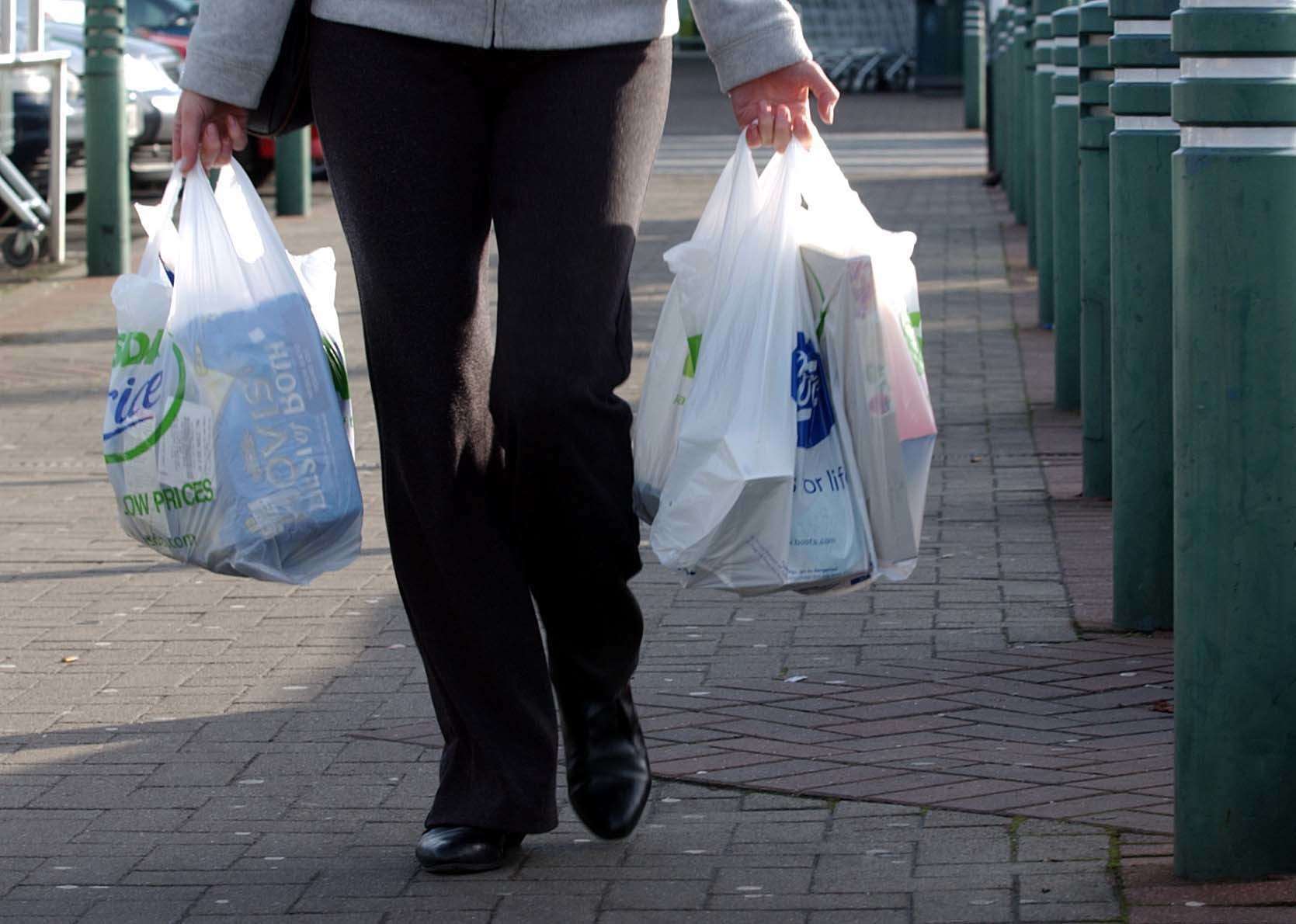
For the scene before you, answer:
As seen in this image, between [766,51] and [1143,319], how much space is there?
5.50ft

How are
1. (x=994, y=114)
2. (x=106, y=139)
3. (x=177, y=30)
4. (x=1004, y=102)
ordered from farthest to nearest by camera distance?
(x=177, y=30)
(x=994, y=114)
(x=1004, y=102)
(x=106, y=139)

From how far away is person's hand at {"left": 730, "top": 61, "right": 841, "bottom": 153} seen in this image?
10.4ft

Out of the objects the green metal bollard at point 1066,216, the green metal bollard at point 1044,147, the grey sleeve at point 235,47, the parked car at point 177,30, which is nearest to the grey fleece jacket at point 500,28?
the grey sleeve at point 235,47

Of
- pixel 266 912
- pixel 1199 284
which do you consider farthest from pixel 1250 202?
pixel 266 912

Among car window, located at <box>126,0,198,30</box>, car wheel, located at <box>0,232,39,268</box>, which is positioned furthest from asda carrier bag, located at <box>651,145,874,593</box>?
car window, located at <box>126,0,198,30</box>

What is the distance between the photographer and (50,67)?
11930mm

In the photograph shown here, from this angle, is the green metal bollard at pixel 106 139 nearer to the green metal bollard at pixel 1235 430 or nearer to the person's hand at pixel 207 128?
the person's hand at pixel 207 128

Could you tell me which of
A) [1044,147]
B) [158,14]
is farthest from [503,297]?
[158,14]

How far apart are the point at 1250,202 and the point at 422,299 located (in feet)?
3.43

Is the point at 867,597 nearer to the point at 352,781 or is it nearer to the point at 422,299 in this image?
the point at 352,781

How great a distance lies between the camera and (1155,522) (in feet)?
14.8

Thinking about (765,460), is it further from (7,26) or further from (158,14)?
(158,14)

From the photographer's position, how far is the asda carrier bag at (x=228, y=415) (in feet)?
10.4

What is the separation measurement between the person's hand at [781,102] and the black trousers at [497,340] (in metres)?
0.14
